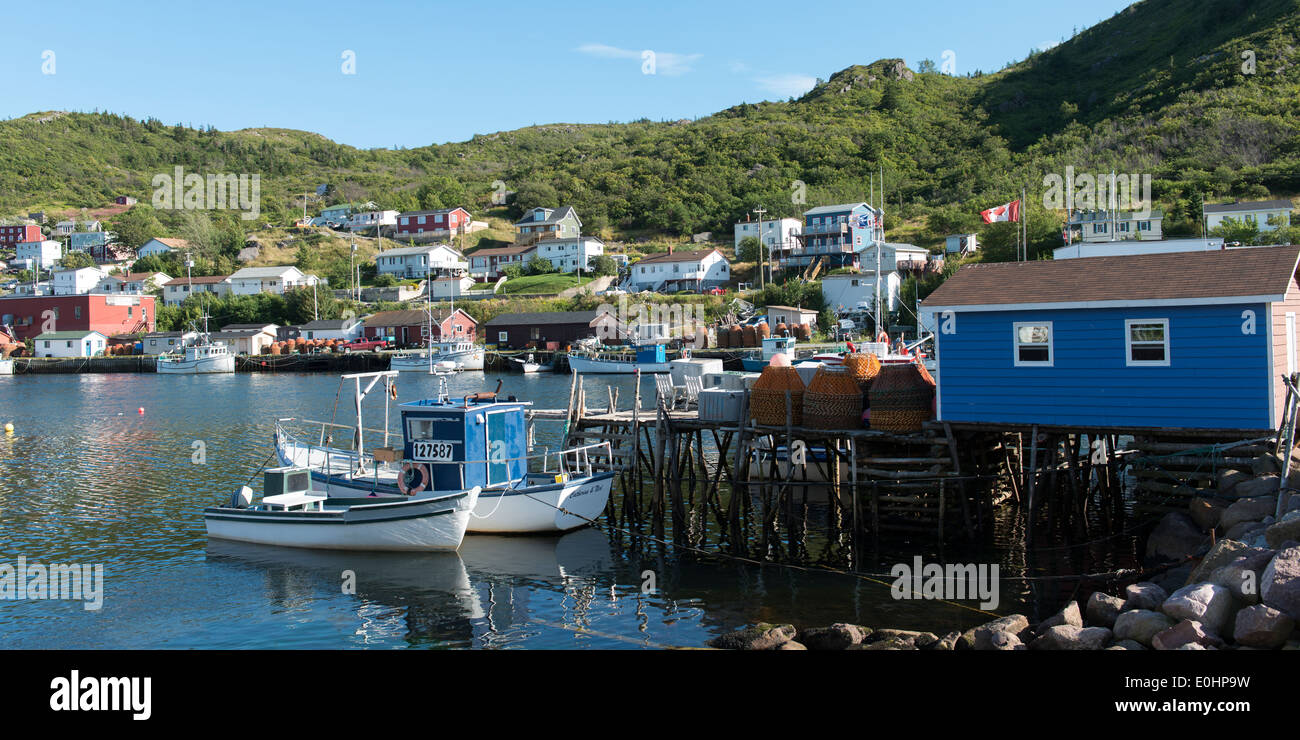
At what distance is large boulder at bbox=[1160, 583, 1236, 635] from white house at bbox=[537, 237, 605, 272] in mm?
112448

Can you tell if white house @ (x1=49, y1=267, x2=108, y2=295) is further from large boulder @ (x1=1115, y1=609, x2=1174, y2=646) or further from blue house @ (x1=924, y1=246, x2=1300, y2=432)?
large boulder @ (x1=1115, y1=609, x2=1174, y2=646)

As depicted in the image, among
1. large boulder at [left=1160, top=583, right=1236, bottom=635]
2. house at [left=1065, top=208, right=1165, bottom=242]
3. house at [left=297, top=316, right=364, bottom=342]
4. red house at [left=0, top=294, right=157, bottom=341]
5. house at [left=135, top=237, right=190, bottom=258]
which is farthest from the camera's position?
Answer: house at [left=135, top=237, right=190, bottom=258]

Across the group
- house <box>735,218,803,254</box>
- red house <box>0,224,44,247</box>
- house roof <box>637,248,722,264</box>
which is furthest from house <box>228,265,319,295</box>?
→ red house <box>0,224,44,247</box>

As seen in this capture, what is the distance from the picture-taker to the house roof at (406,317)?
10519 centimetres

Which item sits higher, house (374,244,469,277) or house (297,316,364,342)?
house (374,244,469,277)

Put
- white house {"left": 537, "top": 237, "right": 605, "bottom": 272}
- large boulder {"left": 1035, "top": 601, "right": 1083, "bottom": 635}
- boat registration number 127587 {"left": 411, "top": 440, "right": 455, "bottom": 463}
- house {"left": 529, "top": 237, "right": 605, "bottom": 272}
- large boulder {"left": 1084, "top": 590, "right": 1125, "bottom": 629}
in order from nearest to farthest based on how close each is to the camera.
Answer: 1. large boulder {"left": 1035, "top": 601, "right": 1083, "bottom": 635}
2. large boulder {"left": 1084, "top": 590, "right": 1125, "bottom": 629}
3. boat registration number 127587 {"left": 411, "top": 440, "right": 455, "bottom": 463}
4. house {"left": 529, "top": 237, "right": 605, "bottom": 272}
5. white house {"left": 537, "top": 237, "right": 605, "bottom": 272}

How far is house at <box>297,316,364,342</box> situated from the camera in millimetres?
111000

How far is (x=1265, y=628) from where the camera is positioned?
1192 centimetres

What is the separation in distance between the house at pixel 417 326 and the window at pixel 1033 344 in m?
85.2

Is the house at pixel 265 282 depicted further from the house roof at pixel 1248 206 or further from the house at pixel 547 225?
the house roof at pixel 1248 206

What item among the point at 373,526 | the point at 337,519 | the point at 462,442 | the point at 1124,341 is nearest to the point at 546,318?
the point at 462,442

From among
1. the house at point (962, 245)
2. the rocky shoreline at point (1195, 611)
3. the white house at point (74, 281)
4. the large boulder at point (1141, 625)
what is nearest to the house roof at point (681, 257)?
the house at point (962, 245)

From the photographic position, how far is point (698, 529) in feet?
83.3

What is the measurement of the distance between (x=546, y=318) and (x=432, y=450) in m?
76.9
